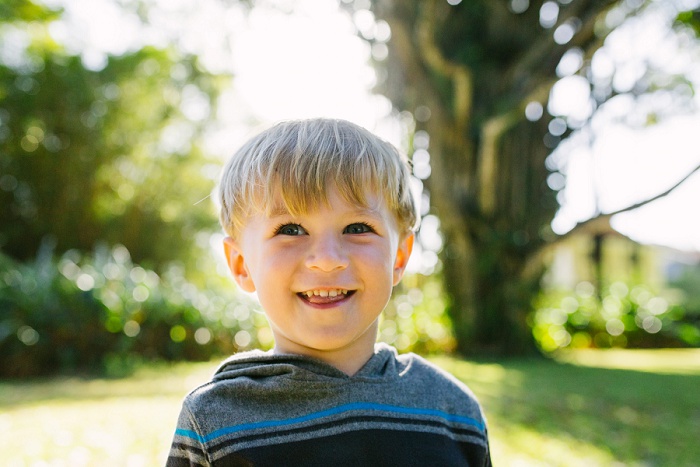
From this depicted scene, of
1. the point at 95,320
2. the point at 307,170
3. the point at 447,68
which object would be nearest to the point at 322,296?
the point at 307,170

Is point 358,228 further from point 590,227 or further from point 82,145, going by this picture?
point 82,145

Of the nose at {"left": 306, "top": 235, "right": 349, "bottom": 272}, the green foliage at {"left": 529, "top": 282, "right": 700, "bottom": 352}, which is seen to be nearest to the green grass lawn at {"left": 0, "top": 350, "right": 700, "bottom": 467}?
the nose at {"left": 306, "top": 235, "right": 349, "bottom": 272}

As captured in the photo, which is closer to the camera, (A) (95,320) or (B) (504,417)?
(B) (504,417)

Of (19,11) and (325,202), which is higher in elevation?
(19,11)

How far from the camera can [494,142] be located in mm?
8117

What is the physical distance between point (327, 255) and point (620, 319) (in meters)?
12.3

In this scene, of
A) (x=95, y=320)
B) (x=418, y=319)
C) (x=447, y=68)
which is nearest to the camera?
(x=95, y=320)

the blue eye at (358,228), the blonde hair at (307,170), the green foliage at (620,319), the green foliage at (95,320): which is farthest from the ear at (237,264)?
the green foliage at (620,319)

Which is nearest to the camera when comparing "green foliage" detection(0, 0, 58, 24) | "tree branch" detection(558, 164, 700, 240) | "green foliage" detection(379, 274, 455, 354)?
"tree branch" detection(558, 164, 700, 240)

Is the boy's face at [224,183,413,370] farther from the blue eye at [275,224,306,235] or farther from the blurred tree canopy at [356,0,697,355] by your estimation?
the blurred tree canopy at [356,0,697,355]

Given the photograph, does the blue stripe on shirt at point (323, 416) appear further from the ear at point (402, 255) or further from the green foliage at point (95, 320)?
the green foliage at point (95, 320)

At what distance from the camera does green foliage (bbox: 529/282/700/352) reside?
11.9 m

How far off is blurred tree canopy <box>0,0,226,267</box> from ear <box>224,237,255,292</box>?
1057 centimetres

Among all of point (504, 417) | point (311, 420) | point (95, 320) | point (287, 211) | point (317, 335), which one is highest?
point (287, 211)
